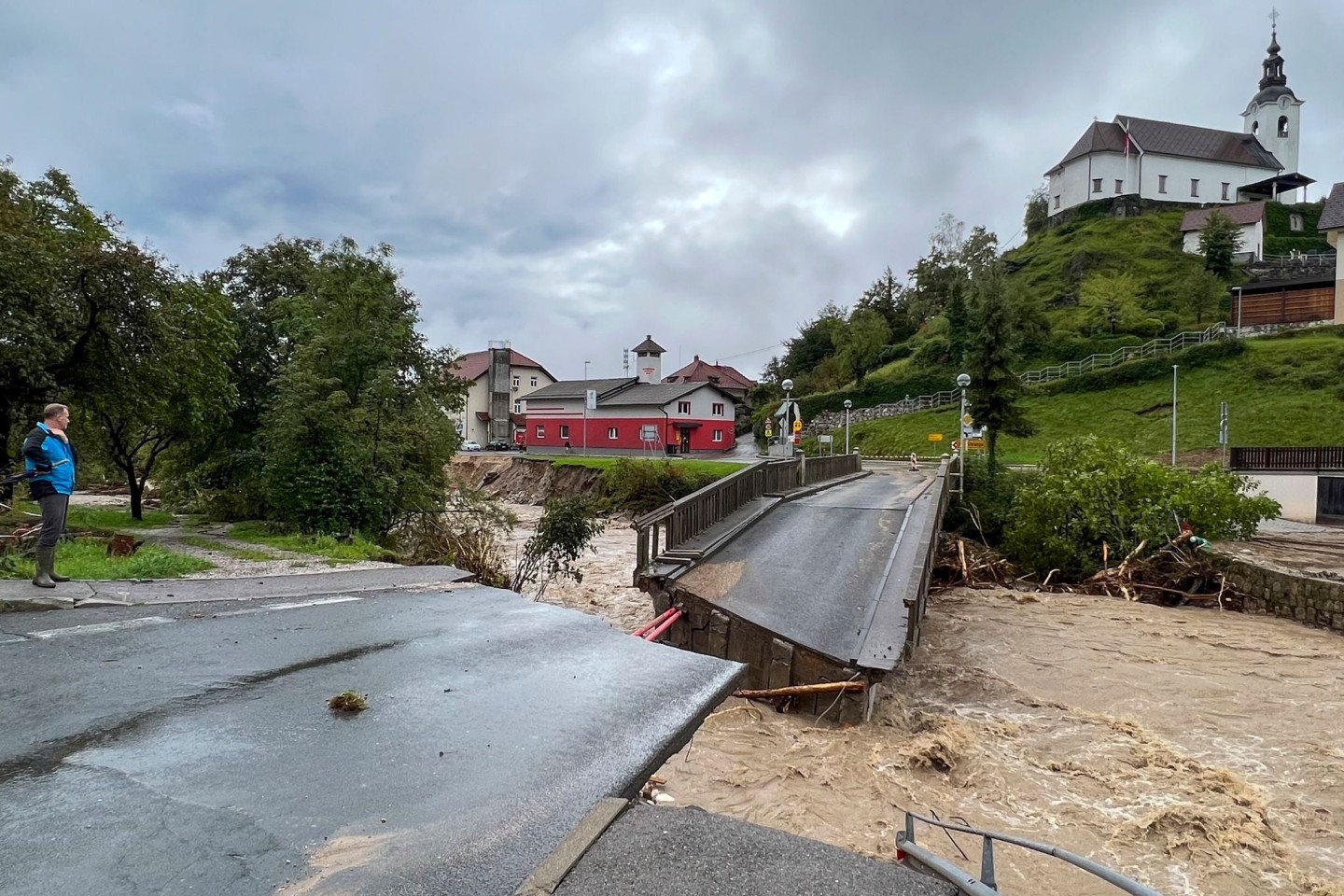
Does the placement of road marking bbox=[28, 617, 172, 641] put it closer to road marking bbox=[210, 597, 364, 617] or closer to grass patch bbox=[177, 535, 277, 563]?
road marking bbox=[210, 597, 364, 617]

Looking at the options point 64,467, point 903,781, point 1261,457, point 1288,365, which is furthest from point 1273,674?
point 1288,365

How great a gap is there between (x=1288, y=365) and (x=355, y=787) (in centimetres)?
5850

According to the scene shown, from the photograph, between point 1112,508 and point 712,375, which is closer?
point 1112,508

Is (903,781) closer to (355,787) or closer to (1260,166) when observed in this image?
(355,787)

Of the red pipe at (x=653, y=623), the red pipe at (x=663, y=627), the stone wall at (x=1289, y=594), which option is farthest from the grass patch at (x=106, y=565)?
the stone wall at (x=1289, y=594)

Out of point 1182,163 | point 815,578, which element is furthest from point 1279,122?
point 815,578

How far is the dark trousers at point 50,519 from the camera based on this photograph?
7.97 m

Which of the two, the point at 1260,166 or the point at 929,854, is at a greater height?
the point at 1260,166

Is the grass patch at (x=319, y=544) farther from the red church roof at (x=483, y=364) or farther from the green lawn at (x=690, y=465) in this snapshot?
the red church roof at (x=483, y=364)

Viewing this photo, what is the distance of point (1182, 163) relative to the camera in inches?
3588

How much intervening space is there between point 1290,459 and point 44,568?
36.0m

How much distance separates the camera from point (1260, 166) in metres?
91.9

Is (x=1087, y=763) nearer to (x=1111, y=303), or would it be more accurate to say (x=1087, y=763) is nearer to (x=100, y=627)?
(x=100, y=627)

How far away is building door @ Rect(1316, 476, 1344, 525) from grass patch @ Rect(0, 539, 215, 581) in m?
32.3
